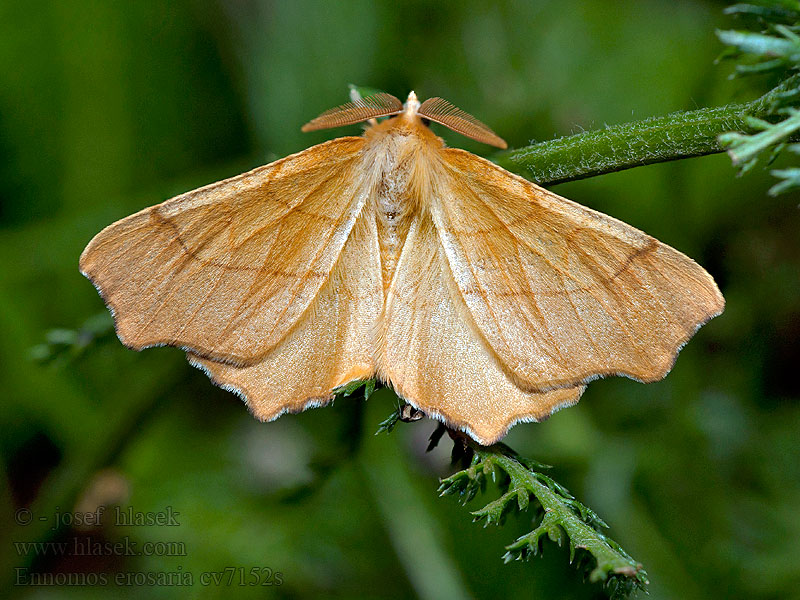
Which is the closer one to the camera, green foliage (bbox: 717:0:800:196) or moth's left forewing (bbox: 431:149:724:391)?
green foliage (bbox: 717:0:800:196)

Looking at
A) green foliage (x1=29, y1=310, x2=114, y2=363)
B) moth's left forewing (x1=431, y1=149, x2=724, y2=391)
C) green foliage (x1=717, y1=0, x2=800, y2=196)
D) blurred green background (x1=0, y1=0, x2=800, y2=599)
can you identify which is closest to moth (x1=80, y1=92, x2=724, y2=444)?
moth's left forewing (x1=431, y1=149, x2=724, y2=391)

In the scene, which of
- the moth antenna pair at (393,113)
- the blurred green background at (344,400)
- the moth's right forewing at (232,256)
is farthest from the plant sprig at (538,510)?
the moth antenna pair at (393,113)

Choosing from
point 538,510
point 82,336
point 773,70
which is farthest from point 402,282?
point 82,336

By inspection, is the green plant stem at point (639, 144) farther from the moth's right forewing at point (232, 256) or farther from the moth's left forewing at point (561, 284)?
the moth's right forewing at point (232, 256)

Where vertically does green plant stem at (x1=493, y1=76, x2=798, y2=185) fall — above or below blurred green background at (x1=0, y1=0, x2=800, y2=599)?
above

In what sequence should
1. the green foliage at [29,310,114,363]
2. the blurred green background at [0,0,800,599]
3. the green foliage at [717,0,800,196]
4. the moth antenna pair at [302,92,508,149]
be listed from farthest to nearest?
the blurred green background at [0,0,800,599]
the green foliage at [29,310,114,363]
the moth antenna pair at [302,92,508,149]
the green foliage at [717,0,800,196]

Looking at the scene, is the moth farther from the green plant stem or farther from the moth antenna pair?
the green plant stem

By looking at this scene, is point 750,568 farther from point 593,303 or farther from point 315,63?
point 315,63

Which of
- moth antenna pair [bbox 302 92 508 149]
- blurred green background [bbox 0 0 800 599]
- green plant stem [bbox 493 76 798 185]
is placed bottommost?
blurred green background [bbox 0 0 800 599]
